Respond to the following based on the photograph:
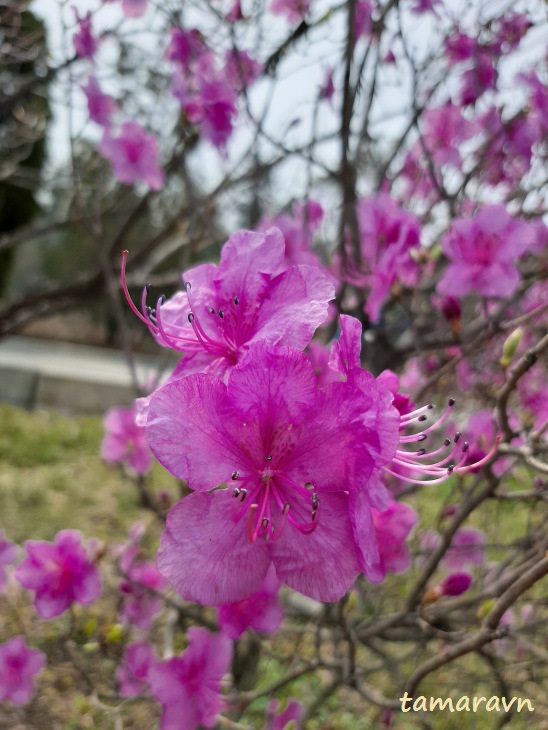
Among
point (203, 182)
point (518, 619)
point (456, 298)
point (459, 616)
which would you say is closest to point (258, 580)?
point (456, 298)

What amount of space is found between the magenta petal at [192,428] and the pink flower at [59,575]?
3.14 feet

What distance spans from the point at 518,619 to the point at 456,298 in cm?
205

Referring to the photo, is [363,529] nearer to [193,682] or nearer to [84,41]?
[193,682]

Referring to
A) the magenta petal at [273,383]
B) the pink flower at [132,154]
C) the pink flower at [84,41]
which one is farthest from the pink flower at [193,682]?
the pink flower at [84,41]

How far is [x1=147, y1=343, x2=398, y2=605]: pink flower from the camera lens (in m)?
0.59

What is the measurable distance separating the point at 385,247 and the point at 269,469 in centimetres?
96

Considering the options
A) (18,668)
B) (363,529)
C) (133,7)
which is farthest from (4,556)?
(133,7)

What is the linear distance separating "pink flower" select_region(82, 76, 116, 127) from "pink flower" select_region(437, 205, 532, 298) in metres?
1.40

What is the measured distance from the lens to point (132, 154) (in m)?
2.33

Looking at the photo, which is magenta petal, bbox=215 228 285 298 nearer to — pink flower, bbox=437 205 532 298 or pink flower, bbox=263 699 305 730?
pink flower, bbox=437 205 532 298

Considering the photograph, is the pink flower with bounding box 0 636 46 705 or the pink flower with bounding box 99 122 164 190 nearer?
the pink flower with bounding box 0 636 46 705

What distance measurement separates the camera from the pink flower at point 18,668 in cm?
189

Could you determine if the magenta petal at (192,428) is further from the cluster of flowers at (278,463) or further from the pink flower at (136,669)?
the pink flower at (136,669)

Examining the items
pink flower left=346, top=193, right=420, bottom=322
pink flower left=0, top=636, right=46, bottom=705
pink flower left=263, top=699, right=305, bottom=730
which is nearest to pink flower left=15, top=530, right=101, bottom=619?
pink flower left=263, top=699, right=305, bottom=730
